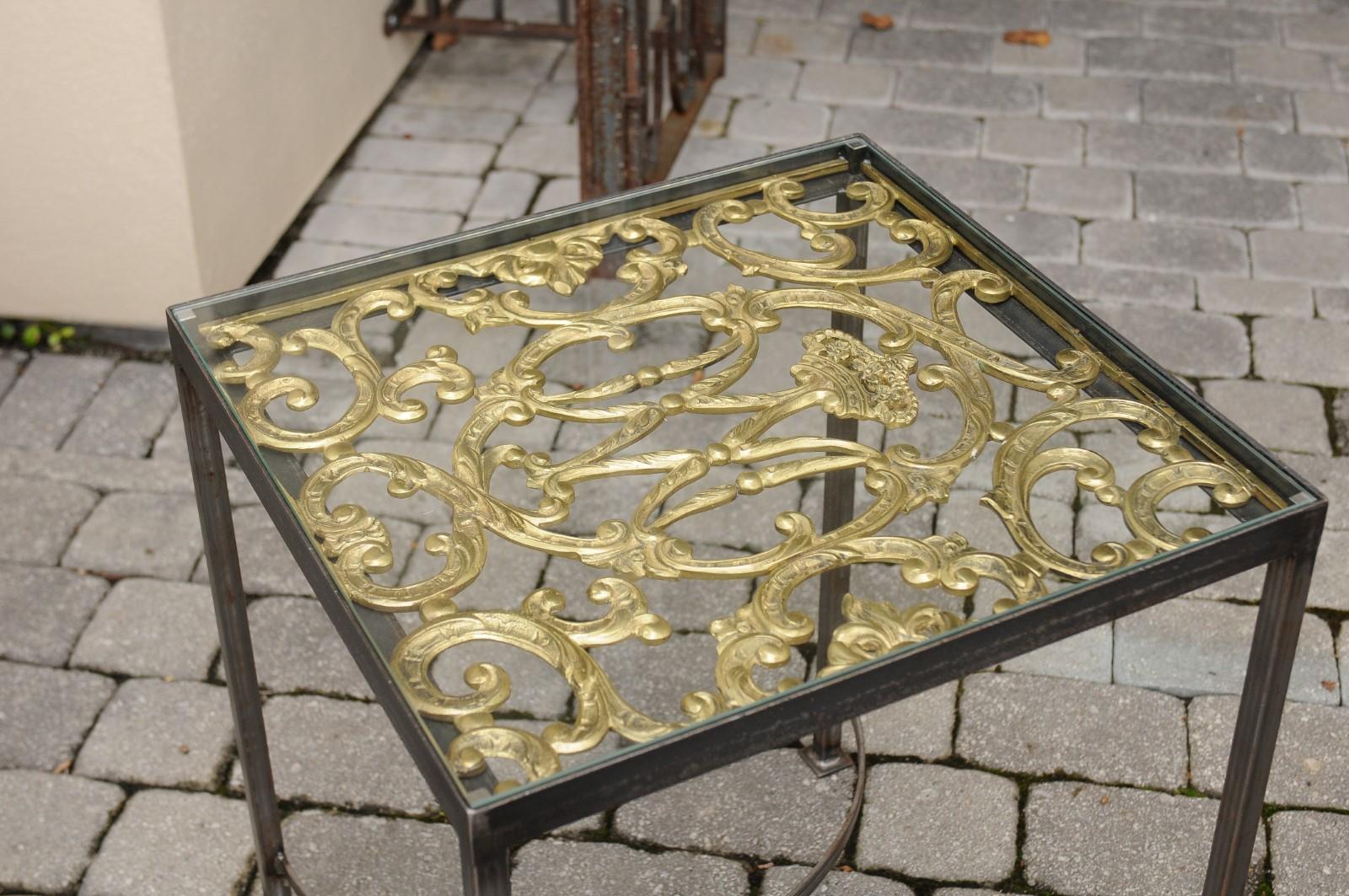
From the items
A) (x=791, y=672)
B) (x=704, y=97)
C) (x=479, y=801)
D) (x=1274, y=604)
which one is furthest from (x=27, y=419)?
(x=1274, y=604)

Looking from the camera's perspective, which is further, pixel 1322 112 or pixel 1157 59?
pixel 1157 59

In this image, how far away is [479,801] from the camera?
4.16 ft

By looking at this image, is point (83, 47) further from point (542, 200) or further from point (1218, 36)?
point (1218, 36)

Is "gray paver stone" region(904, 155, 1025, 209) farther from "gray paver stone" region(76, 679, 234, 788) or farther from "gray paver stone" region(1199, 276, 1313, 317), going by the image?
"gray paver stone" region(76, 679, 234, 788)

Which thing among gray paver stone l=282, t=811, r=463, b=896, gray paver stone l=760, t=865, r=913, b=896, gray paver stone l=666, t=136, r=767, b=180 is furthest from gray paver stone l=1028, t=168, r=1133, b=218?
gray paver stone l=282, t=811, r=463, b=896

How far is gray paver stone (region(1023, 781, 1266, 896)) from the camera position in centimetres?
238

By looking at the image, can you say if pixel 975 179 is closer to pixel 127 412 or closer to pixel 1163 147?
pixel 1163 147

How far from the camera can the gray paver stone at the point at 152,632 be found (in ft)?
9.20

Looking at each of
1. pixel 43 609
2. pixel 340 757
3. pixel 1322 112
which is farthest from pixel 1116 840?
pixel 1322 112

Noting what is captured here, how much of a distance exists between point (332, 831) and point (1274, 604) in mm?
1522

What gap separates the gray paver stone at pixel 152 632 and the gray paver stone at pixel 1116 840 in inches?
57.4

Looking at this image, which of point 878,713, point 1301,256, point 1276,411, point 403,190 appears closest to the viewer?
point 878,713

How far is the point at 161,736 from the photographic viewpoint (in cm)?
267

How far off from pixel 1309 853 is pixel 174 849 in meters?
1.75
